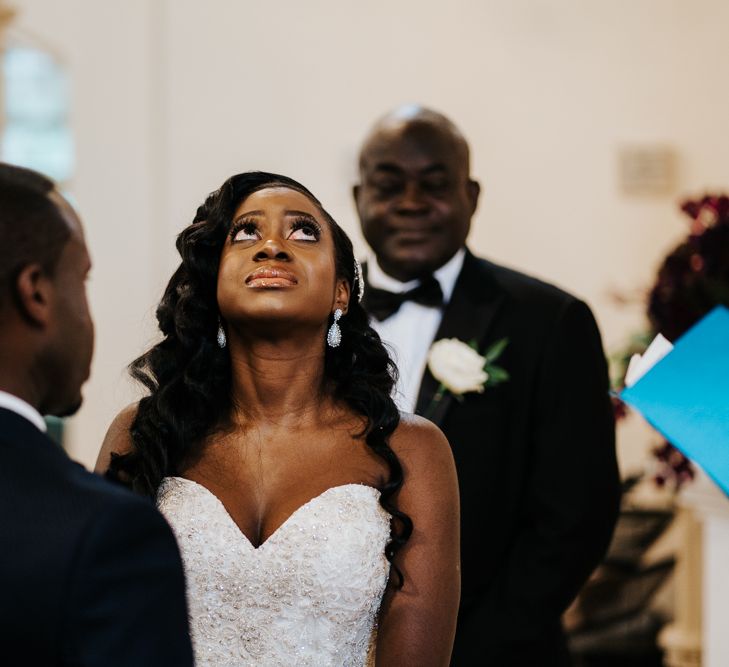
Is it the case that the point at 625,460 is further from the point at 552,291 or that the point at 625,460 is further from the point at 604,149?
the point at 552,291

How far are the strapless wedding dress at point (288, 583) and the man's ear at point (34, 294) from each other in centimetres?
80

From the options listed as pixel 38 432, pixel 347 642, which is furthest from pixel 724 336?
pixel 38 432

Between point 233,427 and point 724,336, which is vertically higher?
point 724,336

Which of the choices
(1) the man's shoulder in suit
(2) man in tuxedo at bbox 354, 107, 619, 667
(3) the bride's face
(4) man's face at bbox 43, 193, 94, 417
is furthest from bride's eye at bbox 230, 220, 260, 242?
(1) the man's shoulder in suit

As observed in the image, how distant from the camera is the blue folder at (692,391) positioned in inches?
74.0

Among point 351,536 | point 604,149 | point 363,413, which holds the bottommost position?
point 351,536

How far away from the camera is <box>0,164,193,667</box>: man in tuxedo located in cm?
135

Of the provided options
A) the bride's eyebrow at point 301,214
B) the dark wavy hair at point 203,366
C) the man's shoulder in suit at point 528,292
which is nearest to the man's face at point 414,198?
the man's shoulder in suit at point 528,292

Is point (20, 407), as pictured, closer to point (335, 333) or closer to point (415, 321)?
point (335, 333)

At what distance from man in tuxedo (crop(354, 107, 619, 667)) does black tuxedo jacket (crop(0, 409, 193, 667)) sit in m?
1.43

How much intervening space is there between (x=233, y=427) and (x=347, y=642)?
0.45m

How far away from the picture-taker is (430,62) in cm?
721

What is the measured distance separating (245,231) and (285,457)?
1.40 ft

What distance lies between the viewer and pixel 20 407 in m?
1.45
